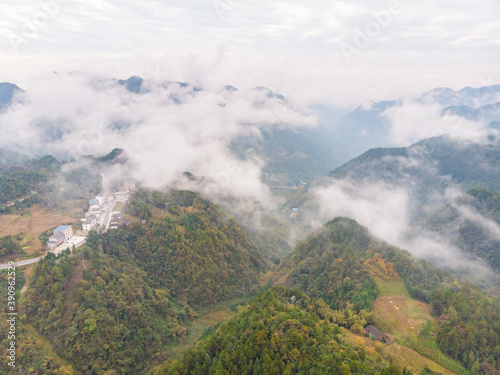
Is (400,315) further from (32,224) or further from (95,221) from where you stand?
(32,224)

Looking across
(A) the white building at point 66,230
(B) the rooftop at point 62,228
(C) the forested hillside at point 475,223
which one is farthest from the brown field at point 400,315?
(B) the rooftop at point 62,228

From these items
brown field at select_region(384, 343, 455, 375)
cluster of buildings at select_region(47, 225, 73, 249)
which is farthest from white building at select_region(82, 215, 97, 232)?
brown field at select_region(384, 343, 455, 375)

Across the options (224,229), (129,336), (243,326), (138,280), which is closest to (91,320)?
(129,336)

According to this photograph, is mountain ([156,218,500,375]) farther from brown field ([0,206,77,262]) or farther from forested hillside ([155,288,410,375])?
brown field ([0,206,77,262])

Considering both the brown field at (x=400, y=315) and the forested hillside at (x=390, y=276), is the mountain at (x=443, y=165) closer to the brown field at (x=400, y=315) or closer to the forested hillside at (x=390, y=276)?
the forested hillside at (x=390, y=276)

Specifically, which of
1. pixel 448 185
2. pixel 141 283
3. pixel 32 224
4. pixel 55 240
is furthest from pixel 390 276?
pixel 448 185
